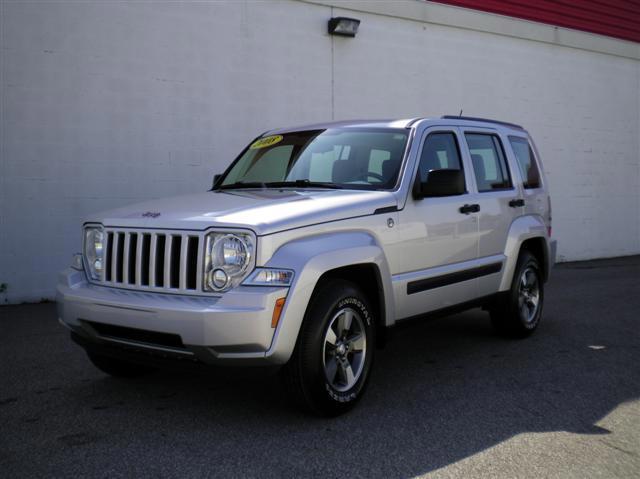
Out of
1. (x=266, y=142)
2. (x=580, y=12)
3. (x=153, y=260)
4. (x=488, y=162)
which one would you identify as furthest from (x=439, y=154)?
(x=580, y=12)

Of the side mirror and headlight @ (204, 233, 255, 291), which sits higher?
the side mirror

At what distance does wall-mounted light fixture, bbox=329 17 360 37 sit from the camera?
10.8 metres

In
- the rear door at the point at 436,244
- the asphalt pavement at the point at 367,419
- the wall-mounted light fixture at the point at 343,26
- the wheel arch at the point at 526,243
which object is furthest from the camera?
the wall-mounted light fixture at the point at 343,26

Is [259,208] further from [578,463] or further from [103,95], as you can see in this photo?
[103,95]

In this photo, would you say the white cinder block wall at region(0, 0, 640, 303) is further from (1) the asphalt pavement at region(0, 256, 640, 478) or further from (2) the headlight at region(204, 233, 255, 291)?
(2) the headlight at region(204, 233, 255, 291)

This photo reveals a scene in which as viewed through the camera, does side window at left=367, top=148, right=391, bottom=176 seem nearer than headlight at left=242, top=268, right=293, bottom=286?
No

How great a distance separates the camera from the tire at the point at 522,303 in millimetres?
6163

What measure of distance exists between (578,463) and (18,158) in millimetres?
7220

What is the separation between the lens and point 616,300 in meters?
8.64

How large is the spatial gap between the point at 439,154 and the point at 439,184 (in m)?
0.66

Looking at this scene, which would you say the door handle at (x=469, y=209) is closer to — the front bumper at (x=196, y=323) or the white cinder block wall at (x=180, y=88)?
the front bumper at (x=196, y=323)

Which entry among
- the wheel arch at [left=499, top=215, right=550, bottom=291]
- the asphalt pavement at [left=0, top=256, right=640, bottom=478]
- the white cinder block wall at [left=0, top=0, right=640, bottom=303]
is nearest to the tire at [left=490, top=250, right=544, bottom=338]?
the wheel arch at [left=499, top=215, right=550, bottom=291]

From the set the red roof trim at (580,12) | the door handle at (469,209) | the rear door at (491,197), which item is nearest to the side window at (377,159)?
the door handle at (469,209)

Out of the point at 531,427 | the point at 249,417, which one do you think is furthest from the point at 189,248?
the point at 531,427
